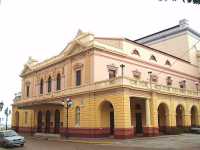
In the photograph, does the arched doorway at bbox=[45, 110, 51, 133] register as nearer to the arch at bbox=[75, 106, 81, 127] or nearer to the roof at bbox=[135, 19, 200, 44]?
the arch at bbox=[75, 106, 81, 127]

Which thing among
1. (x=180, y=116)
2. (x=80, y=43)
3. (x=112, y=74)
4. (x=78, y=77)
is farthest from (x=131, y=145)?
(x=180, y=116)

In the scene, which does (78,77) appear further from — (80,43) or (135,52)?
(135,52)

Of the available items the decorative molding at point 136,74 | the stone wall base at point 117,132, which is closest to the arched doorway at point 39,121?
the stone wall base at point 117,132

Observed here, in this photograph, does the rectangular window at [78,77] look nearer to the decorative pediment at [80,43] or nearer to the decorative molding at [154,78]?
the decorative pediment at [80,43]

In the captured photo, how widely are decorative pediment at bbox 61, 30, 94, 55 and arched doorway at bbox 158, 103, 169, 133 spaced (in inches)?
455

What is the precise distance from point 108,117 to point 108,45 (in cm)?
861

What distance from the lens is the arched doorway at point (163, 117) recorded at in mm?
32656

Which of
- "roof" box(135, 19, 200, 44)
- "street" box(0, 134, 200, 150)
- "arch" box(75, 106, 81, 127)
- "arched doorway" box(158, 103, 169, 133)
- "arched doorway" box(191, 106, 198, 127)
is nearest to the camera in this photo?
"street" box(0, 134, 200, 150)

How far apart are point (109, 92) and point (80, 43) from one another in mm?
8303

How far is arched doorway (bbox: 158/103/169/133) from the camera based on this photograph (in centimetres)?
3266

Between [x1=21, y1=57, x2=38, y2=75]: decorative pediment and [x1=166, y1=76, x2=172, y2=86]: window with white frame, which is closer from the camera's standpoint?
[x1=166, y1=76, x2=172, y2=86]: window with white frame

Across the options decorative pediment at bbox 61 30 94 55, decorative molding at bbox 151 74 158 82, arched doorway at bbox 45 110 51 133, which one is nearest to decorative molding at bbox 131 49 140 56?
decorative molding at bbox 151 74 158 82

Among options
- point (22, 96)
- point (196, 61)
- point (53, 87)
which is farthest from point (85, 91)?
point (196, 61)

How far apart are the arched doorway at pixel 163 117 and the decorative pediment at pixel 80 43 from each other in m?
11.5
